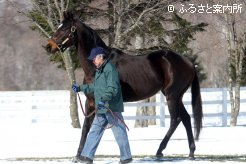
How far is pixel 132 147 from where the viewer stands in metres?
13.1

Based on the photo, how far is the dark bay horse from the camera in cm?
1027

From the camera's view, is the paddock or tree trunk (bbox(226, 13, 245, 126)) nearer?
the paddock

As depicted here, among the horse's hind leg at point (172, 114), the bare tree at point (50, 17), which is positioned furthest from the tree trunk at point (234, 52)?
the horse's hind leg at point (172, 114)

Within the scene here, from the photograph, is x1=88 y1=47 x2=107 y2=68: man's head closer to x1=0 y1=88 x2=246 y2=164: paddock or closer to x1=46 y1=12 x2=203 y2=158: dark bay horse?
x1=46 y1=12 x2=203 y2=158: dark bay horse

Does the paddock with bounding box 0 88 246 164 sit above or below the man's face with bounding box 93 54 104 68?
below

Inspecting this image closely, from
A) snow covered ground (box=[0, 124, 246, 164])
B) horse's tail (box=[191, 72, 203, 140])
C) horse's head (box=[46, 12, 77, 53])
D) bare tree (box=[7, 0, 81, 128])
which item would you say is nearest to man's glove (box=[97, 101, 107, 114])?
snow covered ground (box=[0, 124, 246, 164])

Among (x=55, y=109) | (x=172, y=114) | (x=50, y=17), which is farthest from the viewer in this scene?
(x=55, y=109)

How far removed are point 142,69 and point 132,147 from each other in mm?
3131

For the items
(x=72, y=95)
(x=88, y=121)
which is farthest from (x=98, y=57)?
(x=72, y=95)

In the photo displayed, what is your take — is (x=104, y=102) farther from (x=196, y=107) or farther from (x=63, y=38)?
(x=196, y=107)

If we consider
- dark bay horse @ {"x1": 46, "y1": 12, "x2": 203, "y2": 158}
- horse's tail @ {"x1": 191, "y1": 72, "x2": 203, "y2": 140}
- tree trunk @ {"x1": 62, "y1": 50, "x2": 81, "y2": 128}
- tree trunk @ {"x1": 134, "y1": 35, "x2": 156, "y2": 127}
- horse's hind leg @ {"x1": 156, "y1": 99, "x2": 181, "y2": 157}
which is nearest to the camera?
dark bay horse @ {"x1": 46, "y1": 12, "x2": 203, "y2": 158}

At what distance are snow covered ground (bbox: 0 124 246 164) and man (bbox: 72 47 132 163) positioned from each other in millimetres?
767

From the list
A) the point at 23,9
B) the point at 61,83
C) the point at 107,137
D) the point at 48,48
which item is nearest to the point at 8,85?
the point at 61,83

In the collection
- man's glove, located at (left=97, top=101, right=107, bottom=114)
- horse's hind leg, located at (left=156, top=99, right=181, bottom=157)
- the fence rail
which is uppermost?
man's glove, located at (left=97, top=101, right=107, bottom=114)
